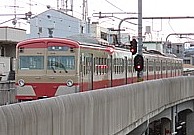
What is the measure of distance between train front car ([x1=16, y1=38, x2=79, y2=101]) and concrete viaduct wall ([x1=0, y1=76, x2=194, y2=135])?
2.91 meters

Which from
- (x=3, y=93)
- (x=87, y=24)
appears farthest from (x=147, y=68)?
(x=87, y=24)

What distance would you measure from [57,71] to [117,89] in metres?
5.70

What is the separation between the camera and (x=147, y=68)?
34.4 m

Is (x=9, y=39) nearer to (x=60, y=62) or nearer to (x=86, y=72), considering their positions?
(x=86, y=72)

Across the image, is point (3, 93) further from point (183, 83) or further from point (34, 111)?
point (34, 111)

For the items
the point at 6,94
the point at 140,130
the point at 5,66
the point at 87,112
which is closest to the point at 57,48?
the point at 140,130

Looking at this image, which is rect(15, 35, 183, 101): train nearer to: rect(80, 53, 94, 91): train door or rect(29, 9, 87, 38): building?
rect(80, 53, 94, 91): train door

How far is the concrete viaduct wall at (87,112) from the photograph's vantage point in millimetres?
7758

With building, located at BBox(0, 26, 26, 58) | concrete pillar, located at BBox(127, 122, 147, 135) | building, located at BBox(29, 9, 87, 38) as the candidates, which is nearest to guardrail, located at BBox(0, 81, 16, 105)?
concrete pillar, located at BBox(127, 122, 147, 135)

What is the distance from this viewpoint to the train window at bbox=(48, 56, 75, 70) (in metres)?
19.4

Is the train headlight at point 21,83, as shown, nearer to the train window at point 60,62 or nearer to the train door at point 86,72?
the train window at point 60,62

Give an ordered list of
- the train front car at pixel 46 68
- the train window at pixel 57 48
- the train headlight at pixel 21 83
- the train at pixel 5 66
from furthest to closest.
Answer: the train at pixel 5 66, the train window at pixel 57 48, the train headlight at pixel 21 83, the train front car at pixel 46 68

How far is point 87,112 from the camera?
36.2ft

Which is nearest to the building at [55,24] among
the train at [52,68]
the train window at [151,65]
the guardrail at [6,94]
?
the train window at [151,65]
